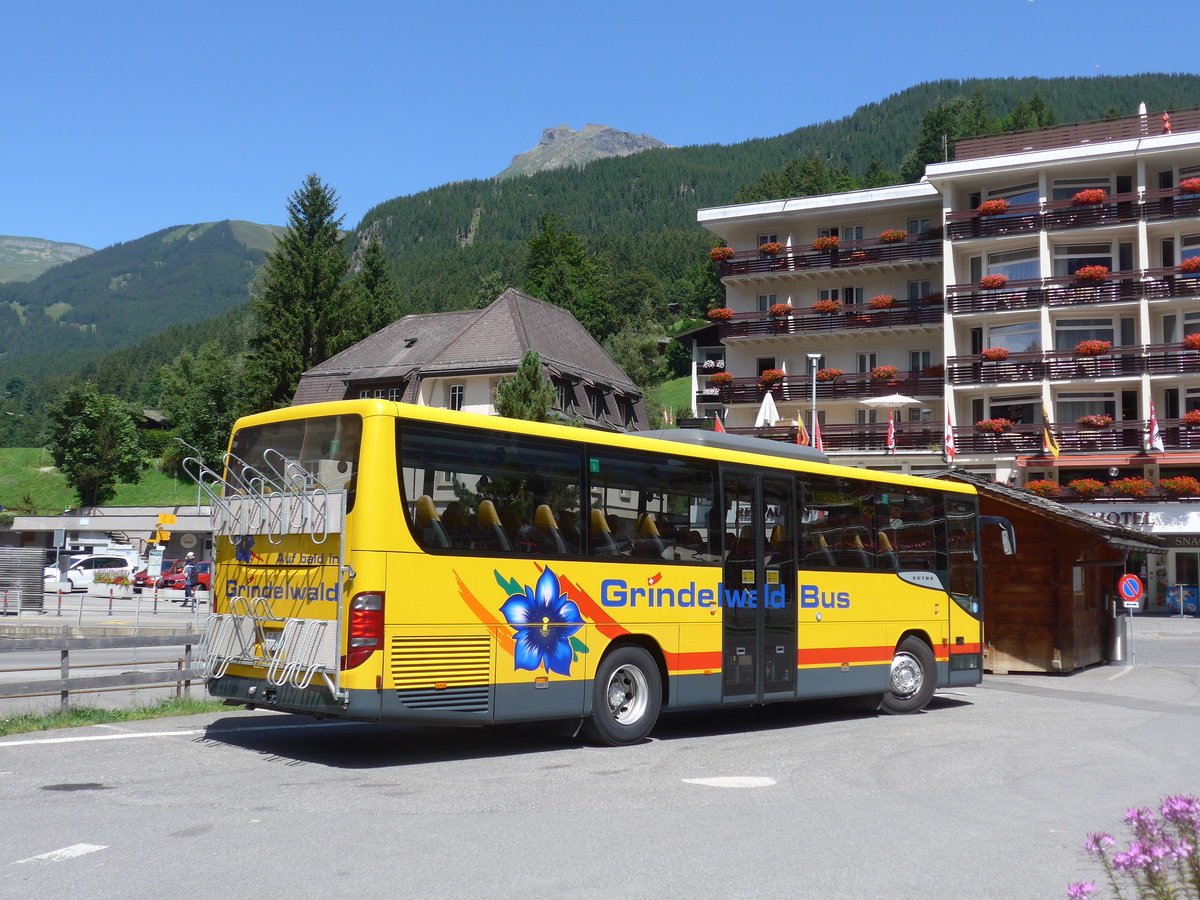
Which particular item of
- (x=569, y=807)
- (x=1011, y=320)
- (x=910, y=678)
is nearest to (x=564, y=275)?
(x=1011, y=320)

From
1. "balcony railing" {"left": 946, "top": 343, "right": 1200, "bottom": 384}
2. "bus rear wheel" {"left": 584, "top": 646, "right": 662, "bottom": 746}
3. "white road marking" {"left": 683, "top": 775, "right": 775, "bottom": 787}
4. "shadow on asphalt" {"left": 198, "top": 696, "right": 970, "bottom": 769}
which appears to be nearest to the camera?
"white road marking" {"left": 683, "top": 775, "right": 775, "bottom": 787}

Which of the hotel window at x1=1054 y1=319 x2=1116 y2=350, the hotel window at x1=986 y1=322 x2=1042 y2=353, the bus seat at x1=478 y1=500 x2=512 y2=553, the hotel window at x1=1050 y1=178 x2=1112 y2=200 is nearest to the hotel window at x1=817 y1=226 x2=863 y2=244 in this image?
the hotel window at x1=986 y1=322 x2=1042 y2=353

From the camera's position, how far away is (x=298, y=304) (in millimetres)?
67688

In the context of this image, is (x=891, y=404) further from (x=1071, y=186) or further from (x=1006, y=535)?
(x=1006, y=535)

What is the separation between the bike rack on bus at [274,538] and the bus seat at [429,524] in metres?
0.70

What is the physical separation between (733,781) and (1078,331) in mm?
46278

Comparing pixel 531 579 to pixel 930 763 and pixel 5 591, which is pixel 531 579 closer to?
pixel 930 763

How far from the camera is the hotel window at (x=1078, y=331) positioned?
51219 millimetres

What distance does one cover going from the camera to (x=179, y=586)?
186 feet

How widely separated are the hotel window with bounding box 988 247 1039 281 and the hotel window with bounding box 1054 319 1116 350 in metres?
2.52

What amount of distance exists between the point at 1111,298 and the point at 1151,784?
4379cm

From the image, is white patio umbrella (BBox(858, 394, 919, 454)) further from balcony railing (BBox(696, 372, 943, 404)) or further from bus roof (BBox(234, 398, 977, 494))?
bus roof (BBox(234, 398, 977, 494))

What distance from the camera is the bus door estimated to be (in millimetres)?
13891

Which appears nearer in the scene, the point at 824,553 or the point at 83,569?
the point at 824,553
